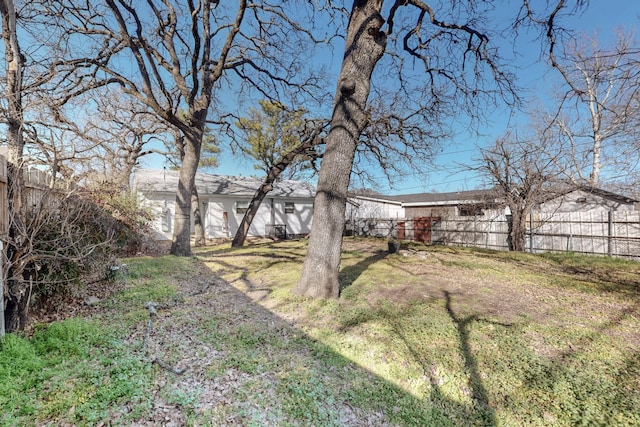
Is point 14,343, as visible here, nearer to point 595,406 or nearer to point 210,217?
point 595,406

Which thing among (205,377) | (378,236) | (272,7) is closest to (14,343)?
(205,377)

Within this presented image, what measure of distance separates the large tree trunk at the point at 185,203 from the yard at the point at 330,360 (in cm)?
379

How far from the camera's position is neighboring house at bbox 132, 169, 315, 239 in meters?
14.6

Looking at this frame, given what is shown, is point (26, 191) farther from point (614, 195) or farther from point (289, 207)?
point (614, 195)

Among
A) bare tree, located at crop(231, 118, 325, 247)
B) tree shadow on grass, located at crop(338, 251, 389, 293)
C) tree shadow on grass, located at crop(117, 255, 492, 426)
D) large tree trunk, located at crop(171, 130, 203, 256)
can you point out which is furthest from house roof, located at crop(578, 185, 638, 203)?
large tree trunk, located at crop(171, 130, 203, 256)

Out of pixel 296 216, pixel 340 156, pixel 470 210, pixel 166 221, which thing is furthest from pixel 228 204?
pixel 470 210

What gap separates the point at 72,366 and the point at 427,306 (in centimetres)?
446

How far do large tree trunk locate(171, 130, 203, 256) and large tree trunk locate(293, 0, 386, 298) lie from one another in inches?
220

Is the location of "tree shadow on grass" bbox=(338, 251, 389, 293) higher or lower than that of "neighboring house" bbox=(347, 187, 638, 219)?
lower

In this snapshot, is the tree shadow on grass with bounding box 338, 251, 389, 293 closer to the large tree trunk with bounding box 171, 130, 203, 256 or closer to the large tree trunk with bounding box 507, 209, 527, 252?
the large tree trunk with bounding box 171, 130, 203, 256

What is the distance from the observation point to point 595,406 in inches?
92.6

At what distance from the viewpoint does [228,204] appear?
16.5 m

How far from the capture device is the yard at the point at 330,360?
2195 mm

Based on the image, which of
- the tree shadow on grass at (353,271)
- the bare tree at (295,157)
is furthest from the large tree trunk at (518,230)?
the bare tree at (295,157)
